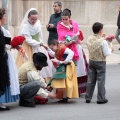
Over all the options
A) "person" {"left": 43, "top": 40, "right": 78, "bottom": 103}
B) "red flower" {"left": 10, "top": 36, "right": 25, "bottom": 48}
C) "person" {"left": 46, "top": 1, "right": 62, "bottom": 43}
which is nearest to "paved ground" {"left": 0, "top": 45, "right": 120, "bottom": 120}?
"person" {"left": 43, "top": 40, "right": 78, "bottom": 103}

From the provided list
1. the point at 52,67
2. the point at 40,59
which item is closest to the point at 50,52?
the point at 52,67

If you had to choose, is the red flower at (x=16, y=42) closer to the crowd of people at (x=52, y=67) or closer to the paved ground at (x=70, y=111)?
the crowd of people at (x=52, y=67)

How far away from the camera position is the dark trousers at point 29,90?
30.3ft

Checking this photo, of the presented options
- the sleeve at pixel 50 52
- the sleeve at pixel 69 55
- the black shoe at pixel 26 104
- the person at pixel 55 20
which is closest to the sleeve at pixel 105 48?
the sleeve at pixel 69 55

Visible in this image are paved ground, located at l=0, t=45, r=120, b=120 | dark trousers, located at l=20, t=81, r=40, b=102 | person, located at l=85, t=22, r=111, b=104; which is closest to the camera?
paved ground, located at l=0, t=45, r=120, b=120

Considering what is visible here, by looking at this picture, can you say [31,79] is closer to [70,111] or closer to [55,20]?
[70,111]

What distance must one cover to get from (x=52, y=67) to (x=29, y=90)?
1.21 metres

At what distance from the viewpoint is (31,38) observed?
33.8ft

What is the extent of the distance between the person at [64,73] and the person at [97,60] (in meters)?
0.29

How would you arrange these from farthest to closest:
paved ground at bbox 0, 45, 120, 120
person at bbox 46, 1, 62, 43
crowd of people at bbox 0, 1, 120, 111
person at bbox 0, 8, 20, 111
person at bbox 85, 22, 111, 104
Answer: person at bbox 46, 1, 62, 43
person at bbox 85, 22, 111, 104
crowd of people at bbox 0, 1, 120, 111
person at bbox 0, 8, 20, 111
paved ground at bbox 0, 45, 120, 120

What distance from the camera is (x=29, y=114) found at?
29.2 ft

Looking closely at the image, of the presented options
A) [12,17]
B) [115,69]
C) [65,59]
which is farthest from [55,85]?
[12,17]

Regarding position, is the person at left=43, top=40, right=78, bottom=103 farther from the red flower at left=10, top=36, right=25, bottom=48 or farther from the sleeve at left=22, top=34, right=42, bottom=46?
the red flower at left=10, top=36, right=25, bottom=48

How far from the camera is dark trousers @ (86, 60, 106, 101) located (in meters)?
9.63
